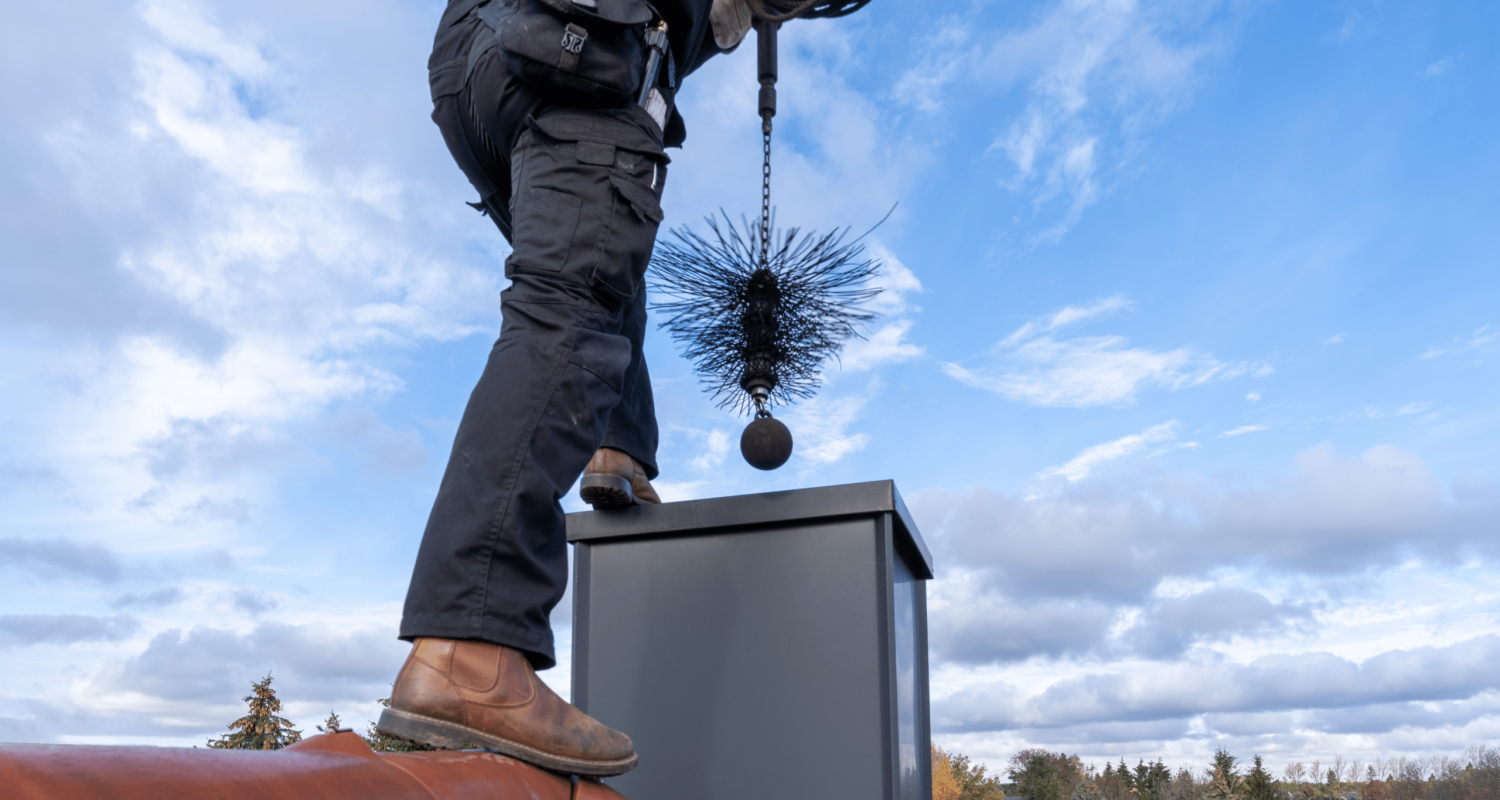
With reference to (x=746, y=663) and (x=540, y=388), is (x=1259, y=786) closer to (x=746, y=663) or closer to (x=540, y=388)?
(x=746, y=663)

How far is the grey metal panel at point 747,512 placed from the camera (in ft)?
6.01

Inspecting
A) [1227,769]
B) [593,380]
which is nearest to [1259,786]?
[1227,769]

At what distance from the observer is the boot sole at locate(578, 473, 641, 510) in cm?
192

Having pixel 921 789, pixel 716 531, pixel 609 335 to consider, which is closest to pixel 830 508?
pixel 716 531

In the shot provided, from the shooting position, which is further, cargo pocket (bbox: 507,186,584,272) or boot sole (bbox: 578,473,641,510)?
boot sole (bbox: 578,473,641,510)

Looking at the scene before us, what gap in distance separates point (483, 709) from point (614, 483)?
0.82 m

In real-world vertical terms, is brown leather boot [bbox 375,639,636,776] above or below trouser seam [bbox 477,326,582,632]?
below

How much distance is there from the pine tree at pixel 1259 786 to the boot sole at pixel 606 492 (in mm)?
4506

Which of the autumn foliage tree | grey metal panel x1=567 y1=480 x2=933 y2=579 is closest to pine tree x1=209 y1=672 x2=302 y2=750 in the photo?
grey metal panel x1=567 y1=480 x2=933 y2=579

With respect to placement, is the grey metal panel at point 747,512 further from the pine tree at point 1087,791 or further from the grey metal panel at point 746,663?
the pine tree at point 1087,791

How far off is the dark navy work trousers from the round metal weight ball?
28.9 inches

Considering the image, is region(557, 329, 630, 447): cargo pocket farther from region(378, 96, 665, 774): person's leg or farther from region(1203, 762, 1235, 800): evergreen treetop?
region(1203, 762, 1235, 800): evergreen treetop

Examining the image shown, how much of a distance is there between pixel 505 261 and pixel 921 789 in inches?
65.4

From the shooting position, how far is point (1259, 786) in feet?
16.9
